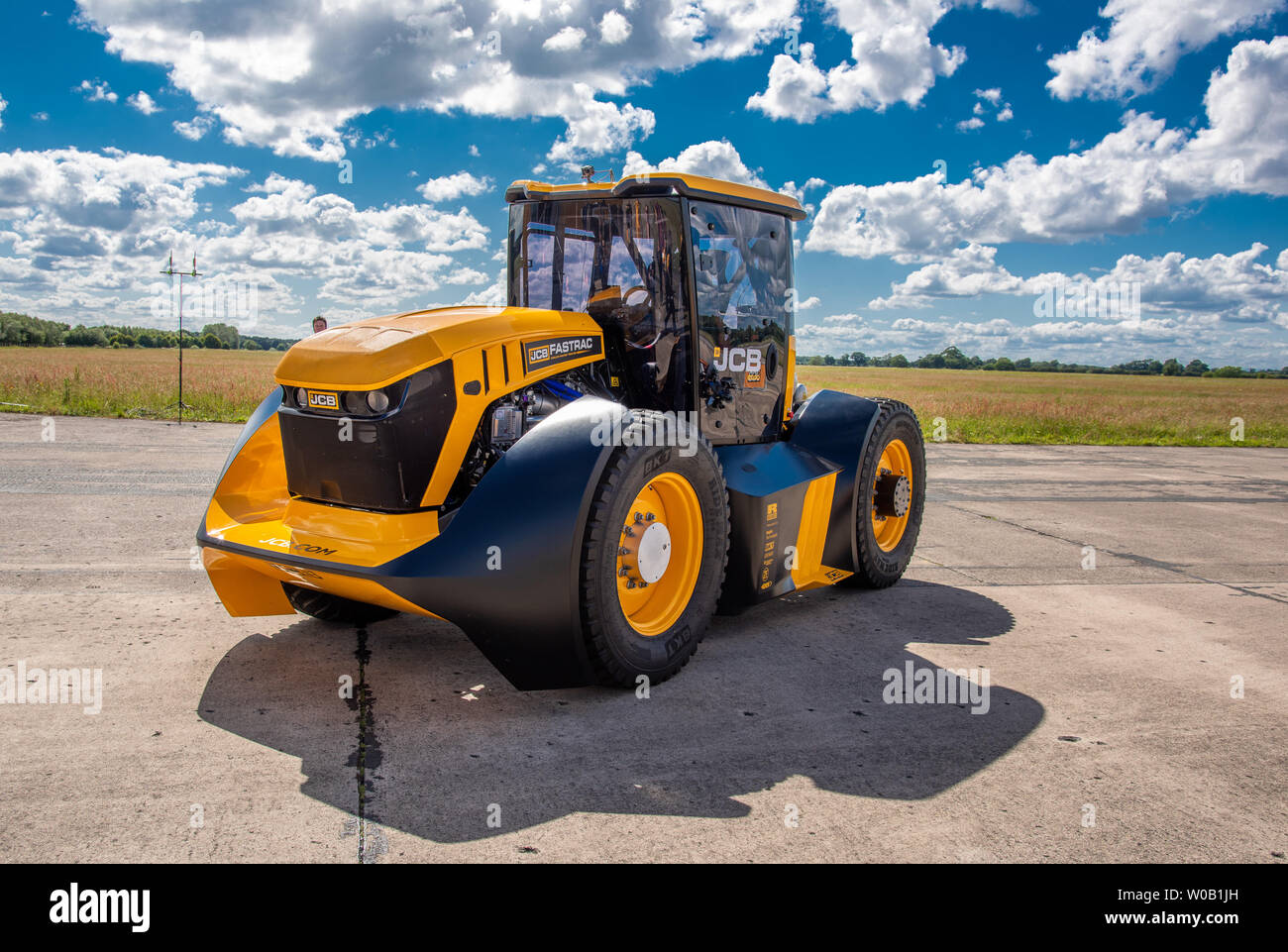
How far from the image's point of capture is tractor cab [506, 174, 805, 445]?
5.30 meters

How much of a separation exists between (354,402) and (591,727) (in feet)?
5.72

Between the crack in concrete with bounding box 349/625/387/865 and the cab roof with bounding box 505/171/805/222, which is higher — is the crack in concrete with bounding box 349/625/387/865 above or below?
Answer: below

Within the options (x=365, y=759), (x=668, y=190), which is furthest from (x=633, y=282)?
(x=365, y=759)

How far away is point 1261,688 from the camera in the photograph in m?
4.84

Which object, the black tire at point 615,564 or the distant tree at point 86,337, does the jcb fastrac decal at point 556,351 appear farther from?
the distant tree at point 86,337

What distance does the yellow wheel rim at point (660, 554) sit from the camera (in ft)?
14.6

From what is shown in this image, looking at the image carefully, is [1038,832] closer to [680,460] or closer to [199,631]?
[680,460]

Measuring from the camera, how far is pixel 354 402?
412 cm

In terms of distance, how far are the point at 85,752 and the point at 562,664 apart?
1.84 metres

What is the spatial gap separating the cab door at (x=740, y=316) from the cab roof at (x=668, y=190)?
62mm

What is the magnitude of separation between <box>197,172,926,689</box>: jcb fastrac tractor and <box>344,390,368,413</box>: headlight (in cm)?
1

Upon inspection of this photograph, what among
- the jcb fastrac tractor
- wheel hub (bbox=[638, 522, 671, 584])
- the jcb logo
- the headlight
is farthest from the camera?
the jcb logo

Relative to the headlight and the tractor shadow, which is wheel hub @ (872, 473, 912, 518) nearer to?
the tractor shadow

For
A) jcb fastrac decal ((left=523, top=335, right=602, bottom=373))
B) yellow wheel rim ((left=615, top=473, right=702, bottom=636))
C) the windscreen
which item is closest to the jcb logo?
the windscreen
